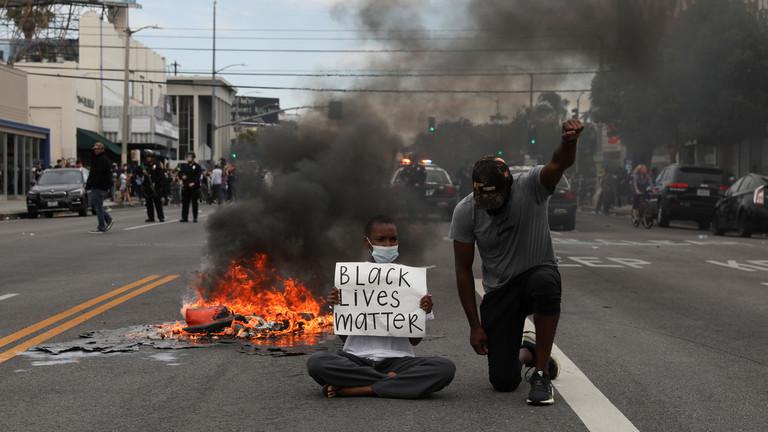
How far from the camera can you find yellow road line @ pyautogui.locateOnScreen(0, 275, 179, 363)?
7.39m

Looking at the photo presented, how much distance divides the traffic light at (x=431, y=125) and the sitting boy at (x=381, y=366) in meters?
Answer: 9.55

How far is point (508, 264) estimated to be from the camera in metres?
5.96

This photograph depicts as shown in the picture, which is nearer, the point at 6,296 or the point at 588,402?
the point at 588,402

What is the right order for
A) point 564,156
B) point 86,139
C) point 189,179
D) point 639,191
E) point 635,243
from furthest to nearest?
point 86,139 < point 639,191 < point 189,179 < point 635,243 < point 564,156

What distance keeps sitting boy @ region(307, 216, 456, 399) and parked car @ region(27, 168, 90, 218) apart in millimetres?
27379

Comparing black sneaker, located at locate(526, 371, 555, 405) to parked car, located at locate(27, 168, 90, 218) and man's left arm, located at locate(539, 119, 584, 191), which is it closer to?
man's left arm, located at locate(539, 119, 584, 191)

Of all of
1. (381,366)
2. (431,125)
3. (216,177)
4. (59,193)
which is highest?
(431,125)

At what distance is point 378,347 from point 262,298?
2.64 meters

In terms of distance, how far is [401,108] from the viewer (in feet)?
44.1

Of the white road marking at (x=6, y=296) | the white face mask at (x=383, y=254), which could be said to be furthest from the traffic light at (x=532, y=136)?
the white face mask at (x=383, y=254)

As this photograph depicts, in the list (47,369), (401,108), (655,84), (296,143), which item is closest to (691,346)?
(296,143)

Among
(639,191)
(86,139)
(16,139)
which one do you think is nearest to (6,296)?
(639,191)

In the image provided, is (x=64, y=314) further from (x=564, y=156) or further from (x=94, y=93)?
(x=94, y=93)

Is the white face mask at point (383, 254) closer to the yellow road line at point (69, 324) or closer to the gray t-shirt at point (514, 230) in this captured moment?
the gray t-shirt at point (514, 230)
